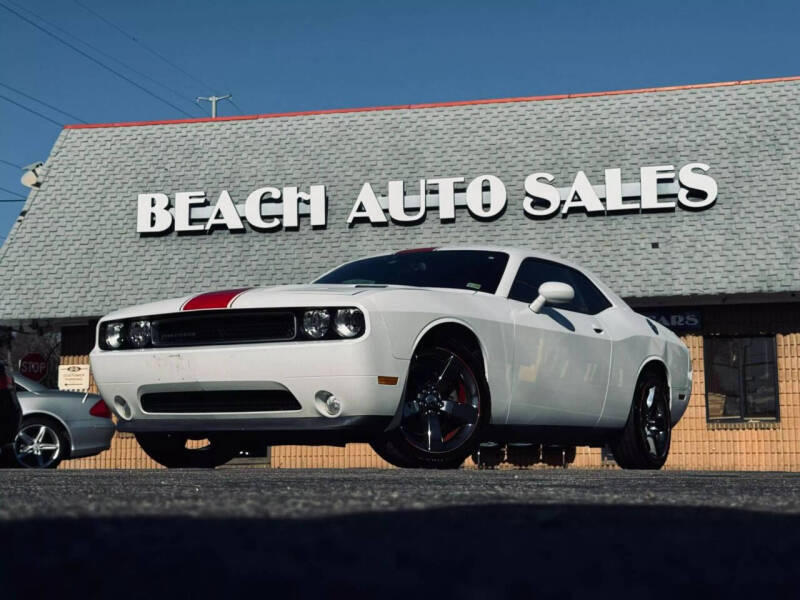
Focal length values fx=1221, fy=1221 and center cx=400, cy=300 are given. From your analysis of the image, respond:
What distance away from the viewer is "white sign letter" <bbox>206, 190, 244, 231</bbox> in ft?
69.5

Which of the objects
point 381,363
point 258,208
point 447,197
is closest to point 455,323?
point 381,363

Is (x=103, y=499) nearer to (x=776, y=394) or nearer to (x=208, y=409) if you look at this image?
(x=208, y=409)

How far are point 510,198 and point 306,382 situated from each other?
14281 mm

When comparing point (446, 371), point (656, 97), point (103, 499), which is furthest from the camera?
point (656, 97)

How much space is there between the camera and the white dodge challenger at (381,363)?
6.32 meters

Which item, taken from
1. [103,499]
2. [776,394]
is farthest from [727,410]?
[103,499]

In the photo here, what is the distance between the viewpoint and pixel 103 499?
2850 millimetres

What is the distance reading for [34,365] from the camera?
2333 cm

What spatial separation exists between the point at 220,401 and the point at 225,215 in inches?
586

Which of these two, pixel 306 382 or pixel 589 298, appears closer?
pixel 306 382

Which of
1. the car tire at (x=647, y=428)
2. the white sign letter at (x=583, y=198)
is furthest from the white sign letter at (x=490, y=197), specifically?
the car tire at (x=647, y=428)

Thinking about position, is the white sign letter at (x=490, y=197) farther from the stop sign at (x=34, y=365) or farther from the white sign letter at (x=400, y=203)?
the stop sign at (x=34, y=365)

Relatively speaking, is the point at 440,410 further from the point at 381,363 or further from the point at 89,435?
the point at 89,435

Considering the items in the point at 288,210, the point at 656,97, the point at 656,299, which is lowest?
the point at 656,299
